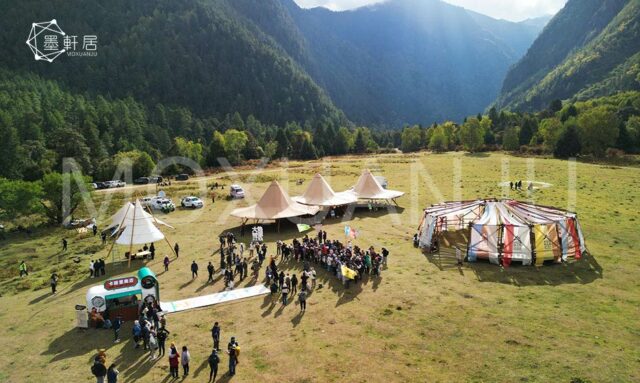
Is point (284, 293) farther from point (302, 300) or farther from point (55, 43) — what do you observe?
point (55, 43)

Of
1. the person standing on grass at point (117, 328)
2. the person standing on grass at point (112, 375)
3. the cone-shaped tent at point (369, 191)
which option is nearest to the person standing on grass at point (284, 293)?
the person standing on grass at point (117, 328)

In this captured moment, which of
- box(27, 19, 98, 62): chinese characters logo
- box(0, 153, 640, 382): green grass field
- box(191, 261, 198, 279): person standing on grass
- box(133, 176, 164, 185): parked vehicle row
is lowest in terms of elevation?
box(0, 153, 640, 382): green grass field

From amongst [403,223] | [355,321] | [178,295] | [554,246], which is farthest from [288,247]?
[554,246]

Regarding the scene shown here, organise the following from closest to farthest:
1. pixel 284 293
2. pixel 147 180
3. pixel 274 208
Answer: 1. pixel 284 293
2. pixel 274 208
3. pixel 147 180

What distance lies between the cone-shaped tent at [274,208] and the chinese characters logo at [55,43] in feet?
598

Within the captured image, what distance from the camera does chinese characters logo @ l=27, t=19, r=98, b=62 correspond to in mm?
177500

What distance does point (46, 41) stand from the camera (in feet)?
625

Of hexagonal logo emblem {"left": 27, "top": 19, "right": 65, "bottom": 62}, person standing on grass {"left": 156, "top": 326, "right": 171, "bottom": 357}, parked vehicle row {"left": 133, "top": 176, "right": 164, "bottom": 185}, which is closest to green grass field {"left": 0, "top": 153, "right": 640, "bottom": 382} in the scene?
person standing on grass {"left": 156, "top": 326, "right": 171, "bottom": 357}

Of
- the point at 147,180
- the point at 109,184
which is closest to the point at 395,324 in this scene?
the point at 109,184

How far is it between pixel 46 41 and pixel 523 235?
23043cm

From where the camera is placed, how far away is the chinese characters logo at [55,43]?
582 ft

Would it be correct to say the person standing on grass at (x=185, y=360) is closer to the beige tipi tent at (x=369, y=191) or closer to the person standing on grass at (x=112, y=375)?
the person standing on grass at (x=112, y=375)

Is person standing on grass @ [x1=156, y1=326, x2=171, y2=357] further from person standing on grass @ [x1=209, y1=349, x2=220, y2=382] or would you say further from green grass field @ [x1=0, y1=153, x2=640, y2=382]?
person standing on grass @ [x1=209, y1=349, x2=220, y2=382]

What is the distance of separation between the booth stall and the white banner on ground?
121cm
